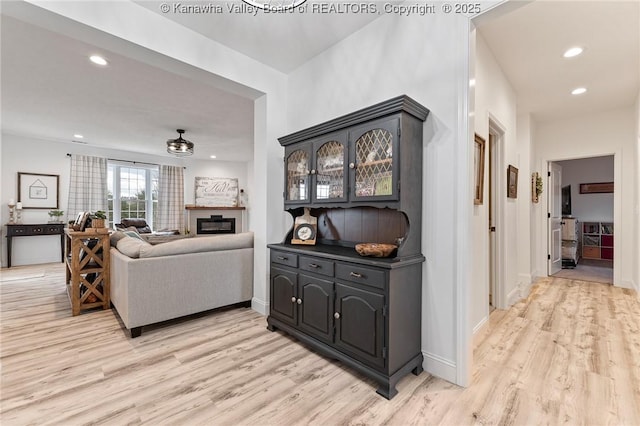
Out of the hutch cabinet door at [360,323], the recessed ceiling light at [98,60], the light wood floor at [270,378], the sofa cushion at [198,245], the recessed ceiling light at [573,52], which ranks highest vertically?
the recessed ceiling light at [573,52]

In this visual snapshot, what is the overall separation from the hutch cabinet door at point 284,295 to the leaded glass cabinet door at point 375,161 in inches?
37.6

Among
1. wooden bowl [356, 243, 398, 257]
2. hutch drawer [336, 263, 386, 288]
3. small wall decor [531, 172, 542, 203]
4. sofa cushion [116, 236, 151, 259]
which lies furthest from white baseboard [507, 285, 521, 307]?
sofa cushion [116, 236, 151, 259]

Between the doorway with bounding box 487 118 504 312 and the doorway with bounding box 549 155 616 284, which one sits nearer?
the doorway with bounding box 487 118 504 312

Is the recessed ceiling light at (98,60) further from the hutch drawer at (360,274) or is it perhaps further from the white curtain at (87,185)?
the white curtain at (87,185)

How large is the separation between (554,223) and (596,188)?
10.2ft

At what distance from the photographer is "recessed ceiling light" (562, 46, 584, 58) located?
2799 millimetres

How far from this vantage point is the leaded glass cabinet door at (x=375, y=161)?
1892 millimetres

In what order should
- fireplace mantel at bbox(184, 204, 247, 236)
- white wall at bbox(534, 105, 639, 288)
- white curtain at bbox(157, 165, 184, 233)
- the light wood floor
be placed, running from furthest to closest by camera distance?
fireplace mantel at bbox(184, 204, 247, 236) → white curtain at bbox(157, 165, 184, 233) → white wall at bbox(534, 105, 639, 288) → the light wood floor

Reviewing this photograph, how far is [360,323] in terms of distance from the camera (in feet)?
6.31

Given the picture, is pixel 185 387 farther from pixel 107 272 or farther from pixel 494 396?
pixel 107 272

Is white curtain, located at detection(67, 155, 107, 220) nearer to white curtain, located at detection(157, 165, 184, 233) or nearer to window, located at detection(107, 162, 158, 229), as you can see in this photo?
window, located at detection(107, 162, 158, 229)

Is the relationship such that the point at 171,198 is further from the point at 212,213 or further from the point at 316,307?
the point at 316,307

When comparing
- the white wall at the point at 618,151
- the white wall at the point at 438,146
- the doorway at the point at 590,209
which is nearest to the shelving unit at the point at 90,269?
the white wall at the point at 438,146

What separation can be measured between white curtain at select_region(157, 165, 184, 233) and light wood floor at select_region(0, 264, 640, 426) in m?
4.87
